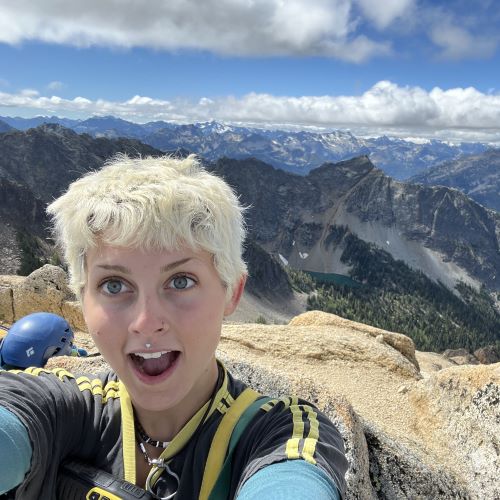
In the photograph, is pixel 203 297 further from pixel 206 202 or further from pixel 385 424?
pixel 385 424

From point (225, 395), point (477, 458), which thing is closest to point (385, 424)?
point (477, 458)

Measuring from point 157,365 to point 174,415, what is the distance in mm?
680

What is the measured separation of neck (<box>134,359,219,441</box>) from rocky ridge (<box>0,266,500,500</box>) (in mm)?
4620

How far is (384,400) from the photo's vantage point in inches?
530

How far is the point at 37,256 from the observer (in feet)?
398

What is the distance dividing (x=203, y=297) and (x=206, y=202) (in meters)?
0.77

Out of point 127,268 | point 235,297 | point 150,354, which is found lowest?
point 150,354

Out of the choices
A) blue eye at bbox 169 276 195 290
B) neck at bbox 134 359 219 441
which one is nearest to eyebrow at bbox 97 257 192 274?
blue eye at bbox 169 276 195 290

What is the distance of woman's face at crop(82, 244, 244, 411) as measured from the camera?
10.6 feet

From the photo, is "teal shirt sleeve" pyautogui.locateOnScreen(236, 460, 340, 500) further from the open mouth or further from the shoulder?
the open mouth

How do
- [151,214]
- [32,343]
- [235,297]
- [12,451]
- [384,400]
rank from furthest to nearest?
1. [384,400]
2. [32,343]
3. [235,297]
4. [151,214]
5. [12,451]

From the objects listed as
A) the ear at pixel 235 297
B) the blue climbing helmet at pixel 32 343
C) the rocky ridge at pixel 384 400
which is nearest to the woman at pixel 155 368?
the ear at pixel 235 297

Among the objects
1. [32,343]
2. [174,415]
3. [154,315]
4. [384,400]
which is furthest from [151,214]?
[384,400]

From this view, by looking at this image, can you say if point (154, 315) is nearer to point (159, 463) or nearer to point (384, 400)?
point (159, 463)
